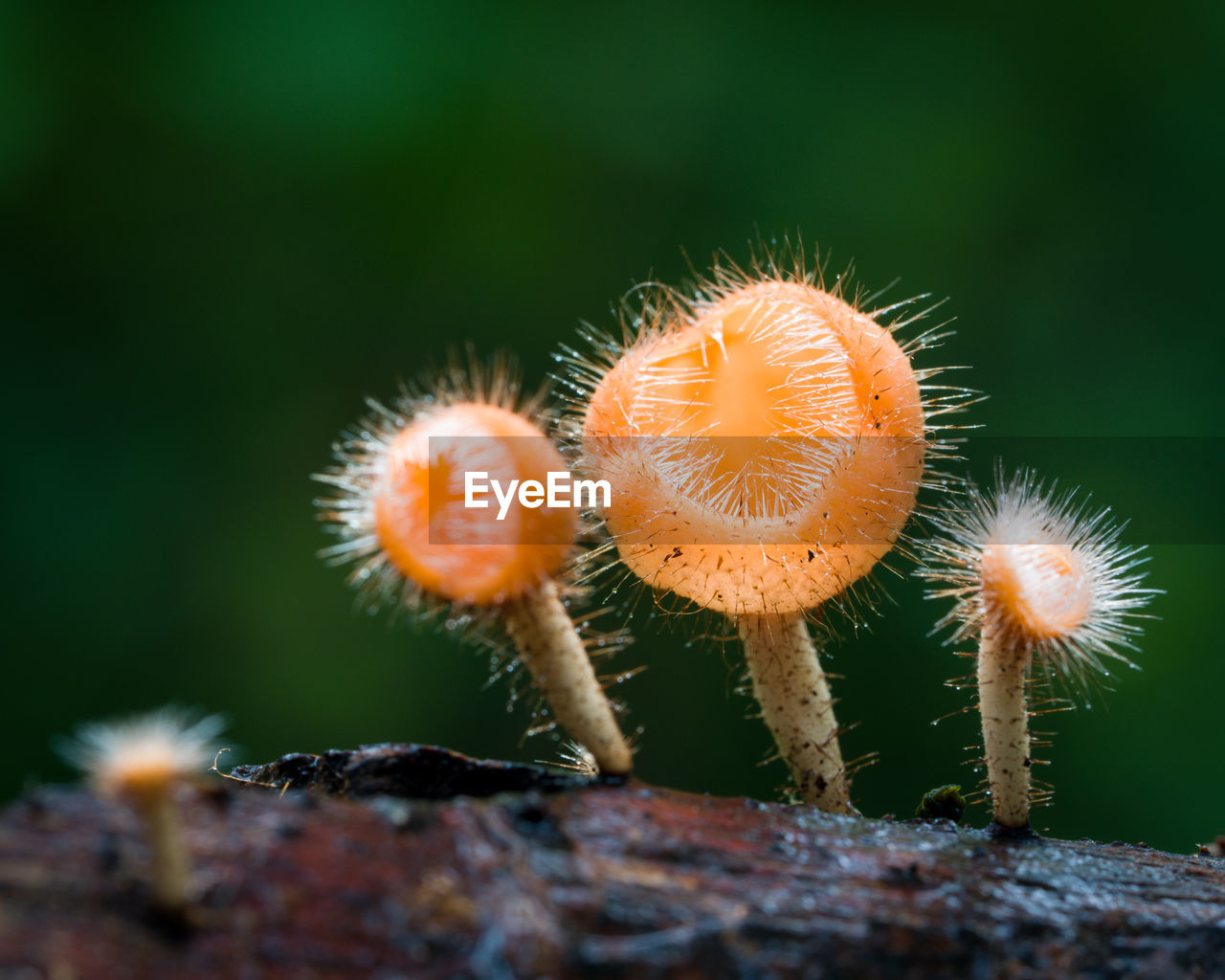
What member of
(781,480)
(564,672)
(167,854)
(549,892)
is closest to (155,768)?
(167,854)

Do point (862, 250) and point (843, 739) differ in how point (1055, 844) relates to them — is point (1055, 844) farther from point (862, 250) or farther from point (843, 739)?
point (862, 250)

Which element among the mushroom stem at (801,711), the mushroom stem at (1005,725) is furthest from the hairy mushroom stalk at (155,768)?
the mushroom stem at (1005,725)

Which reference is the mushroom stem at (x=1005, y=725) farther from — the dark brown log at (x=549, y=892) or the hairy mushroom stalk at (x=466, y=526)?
the hairy mushroom stalk at (x=466, y=526)

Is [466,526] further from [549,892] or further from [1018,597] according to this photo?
[1018,597]

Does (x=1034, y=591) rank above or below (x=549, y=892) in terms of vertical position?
above

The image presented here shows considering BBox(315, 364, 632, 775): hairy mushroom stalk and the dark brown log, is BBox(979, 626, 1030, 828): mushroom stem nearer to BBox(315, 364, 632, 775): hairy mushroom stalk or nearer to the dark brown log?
the dark brown log

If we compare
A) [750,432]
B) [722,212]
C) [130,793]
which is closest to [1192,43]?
[722,212]

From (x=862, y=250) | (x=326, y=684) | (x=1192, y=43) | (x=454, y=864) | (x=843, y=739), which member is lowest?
(x=454, y=864)
